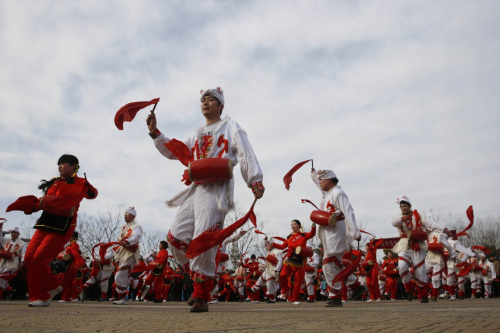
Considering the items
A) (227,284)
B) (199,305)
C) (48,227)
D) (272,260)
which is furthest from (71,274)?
(227,284)

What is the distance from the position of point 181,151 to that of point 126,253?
6.21 metres

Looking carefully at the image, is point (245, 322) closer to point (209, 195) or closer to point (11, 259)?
point (209, 195)

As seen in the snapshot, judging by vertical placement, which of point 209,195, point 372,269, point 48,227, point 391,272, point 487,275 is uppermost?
point 209,195

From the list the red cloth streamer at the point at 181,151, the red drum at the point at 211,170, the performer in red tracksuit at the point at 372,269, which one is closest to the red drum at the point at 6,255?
the red cloth streamer at the point at 181,151

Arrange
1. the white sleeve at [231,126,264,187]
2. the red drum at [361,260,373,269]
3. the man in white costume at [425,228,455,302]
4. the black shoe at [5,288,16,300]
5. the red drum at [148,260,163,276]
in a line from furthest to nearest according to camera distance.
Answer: the red drum at [361,260,373,269] < the black shoe at [5,288,16,300] < the red drum at [148,260,163,276] < the man in white costume at [425,228,455,302] < the white sleeve at [231,126,264,187]

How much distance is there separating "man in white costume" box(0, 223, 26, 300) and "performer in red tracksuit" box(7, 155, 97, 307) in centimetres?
735

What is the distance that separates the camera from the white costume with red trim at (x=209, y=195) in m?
4.48

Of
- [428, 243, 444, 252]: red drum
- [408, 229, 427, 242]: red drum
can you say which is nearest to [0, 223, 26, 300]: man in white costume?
[408, 229, 427, 242]: red drum

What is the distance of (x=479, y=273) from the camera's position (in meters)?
18.2

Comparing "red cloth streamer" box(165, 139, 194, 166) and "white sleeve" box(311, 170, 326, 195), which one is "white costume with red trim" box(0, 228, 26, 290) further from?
"red cloth streamer" box(165, 139, 194, 166)

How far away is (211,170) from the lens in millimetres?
4500

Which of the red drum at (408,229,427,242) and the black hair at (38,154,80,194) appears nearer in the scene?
the black hair at (38,154,80,194)

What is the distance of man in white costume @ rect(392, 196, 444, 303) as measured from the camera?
9141mm

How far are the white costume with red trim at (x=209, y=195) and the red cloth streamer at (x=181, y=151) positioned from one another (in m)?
0.07
